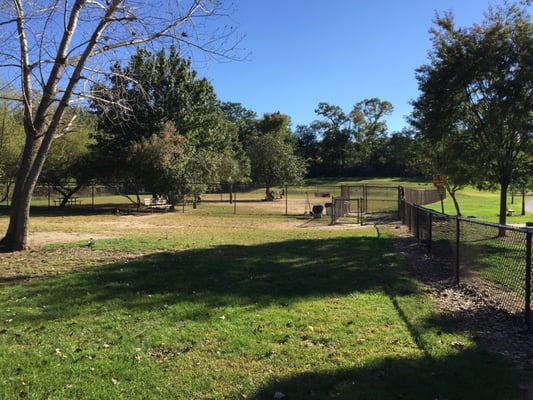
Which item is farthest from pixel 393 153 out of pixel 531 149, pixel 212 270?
pixel 212 270

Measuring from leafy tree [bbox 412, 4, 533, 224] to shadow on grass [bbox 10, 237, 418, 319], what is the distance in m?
6.22

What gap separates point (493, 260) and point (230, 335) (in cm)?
467

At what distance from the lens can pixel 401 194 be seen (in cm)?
2489

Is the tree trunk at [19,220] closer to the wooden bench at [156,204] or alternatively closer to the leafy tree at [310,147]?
the wooden bench at [156,204]

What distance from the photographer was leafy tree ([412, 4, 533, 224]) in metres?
13.8

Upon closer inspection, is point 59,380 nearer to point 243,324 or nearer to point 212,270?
point 243,324

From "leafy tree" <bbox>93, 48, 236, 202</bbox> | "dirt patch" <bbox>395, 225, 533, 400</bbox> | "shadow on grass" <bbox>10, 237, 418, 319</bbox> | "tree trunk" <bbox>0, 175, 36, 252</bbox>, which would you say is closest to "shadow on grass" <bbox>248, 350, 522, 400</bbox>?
"dirt patch" <bbox>395, 225, 533, 400</bbox>

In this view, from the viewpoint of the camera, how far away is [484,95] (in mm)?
14703

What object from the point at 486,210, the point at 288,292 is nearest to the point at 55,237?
the point at 288,292

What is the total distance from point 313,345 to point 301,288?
263 centimetres

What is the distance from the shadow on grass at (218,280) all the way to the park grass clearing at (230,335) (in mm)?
36

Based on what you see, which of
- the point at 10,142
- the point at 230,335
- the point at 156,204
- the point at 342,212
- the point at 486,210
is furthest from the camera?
the point at 486,210

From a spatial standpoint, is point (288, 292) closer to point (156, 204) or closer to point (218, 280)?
point (218, 280)

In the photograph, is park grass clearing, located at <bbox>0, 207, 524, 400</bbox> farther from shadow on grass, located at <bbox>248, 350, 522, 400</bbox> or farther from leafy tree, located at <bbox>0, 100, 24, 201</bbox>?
leafy tree, located at <bbox>0, 100, 24, 201</bbox>
